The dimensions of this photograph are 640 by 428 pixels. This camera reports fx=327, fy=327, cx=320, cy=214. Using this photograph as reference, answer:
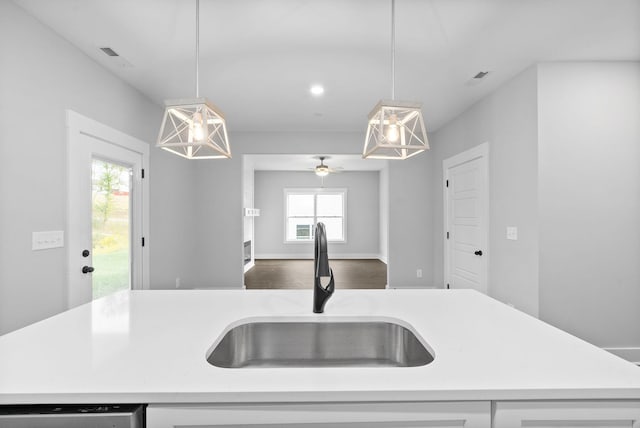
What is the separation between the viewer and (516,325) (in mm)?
1097

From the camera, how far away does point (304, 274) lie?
6957 mm

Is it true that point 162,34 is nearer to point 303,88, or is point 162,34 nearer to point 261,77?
point 261,77

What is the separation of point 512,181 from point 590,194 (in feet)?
1.97

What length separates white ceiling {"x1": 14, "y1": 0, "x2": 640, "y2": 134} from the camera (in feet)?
6.84

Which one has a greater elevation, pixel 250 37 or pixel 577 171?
pixel 250 37

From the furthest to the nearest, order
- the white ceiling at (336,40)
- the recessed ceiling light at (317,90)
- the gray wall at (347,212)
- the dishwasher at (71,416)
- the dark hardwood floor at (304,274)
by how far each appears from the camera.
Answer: the gray wall at (347,212) → the dark hardwood floor at (304,274) → the recessed ceiling light at (317,90) → the white ceiling at (336,40) → the dishwasher at (71,416)

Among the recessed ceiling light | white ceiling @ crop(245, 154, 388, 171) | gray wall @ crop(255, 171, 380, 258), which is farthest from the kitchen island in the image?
gray wall @ crop(255, 171, 380, 258)

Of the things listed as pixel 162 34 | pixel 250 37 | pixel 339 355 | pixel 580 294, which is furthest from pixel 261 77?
pixel 580 294

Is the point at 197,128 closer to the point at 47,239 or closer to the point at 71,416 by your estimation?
the point at 71,416

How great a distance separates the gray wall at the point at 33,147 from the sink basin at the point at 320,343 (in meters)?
1.82

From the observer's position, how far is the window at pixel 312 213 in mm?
9492

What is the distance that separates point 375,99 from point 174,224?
117 inches

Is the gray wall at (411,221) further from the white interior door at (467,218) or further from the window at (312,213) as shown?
the window at (312,213)

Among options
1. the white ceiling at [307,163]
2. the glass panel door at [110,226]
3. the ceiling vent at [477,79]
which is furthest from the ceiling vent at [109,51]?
the white ceiling at [307,163]
